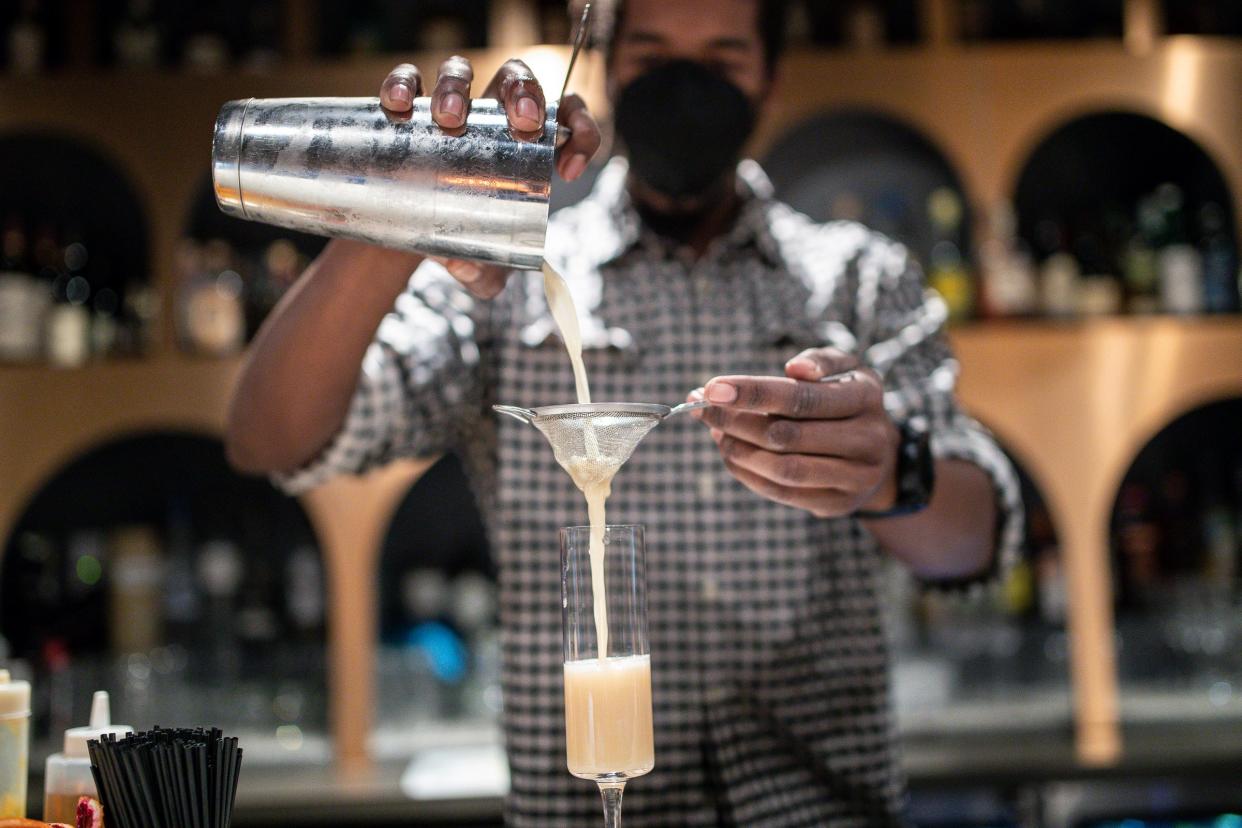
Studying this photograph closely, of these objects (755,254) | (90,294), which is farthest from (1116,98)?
(90,294)

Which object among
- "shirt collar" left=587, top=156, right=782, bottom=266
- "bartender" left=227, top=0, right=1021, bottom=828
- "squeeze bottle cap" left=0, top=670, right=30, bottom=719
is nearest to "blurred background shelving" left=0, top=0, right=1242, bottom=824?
"shirt collar" left=587, top=156, right=782, bottom=266

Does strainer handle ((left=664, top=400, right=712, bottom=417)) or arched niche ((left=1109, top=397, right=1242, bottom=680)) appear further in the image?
arched niche ((left=1109, top=397, right=1242, bottom=680))

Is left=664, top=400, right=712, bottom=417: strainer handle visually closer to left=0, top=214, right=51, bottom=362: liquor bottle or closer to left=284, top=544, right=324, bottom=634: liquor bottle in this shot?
left=284, top=544, right=324, bottom=634: liquor bottle

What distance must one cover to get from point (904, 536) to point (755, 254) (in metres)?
0.48

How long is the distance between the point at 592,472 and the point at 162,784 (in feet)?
1.47

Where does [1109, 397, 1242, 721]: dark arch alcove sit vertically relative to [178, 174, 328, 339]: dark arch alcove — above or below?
below

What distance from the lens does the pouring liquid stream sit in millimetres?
1041

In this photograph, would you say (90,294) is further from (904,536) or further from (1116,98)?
(1116,98)

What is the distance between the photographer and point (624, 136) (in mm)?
1667

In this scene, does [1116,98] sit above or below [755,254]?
above

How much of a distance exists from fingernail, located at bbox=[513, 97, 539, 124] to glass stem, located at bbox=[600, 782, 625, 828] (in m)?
0.57

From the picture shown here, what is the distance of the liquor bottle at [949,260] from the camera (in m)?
3.00

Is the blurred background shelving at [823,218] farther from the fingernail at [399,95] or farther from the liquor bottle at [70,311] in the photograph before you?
the fingernail at [399,95]

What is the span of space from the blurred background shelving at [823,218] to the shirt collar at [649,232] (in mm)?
1053
